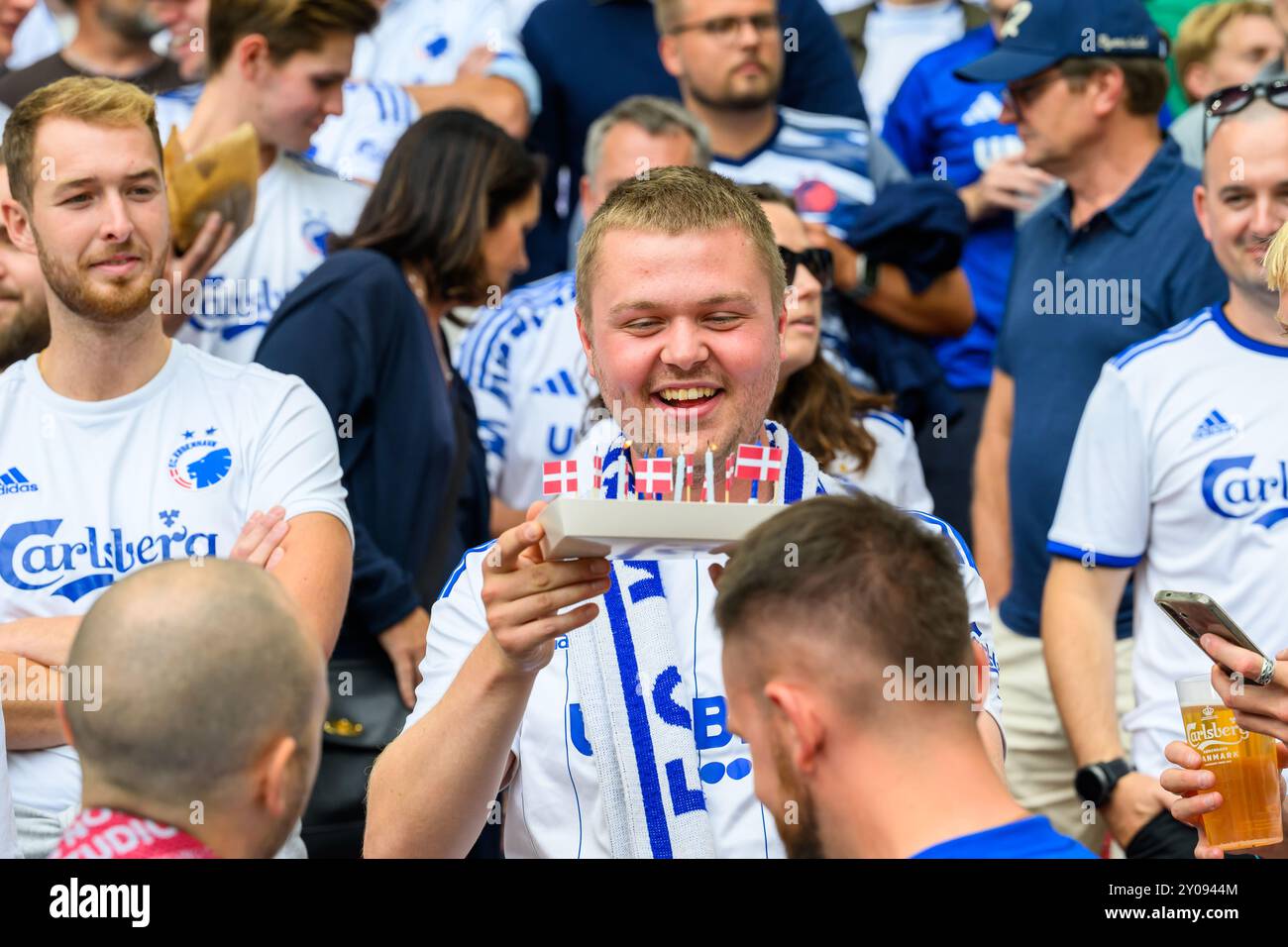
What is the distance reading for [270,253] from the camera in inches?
222

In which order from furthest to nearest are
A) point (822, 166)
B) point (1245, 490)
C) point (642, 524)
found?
point (822, 166) < point (1245, 490) < point (642, 524)

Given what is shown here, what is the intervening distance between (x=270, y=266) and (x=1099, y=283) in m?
2.47

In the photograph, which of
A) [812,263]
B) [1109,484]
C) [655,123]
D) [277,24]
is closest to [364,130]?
[277,24]

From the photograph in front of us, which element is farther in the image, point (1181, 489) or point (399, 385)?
point (399, 385)

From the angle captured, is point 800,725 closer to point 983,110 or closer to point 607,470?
point 607,470

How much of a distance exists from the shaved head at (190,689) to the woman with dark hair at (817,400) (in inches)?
107

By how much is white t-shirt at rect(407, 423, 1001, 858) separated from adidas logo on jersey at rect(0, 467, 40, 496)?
1.23 meters

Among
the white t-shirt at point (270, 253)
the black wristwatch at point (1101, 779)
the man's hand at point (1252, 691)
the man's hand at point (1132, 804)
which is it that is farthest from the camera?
the white t-shirt at point (270, 253)

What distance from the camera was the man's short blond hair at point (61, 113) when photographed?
424cm

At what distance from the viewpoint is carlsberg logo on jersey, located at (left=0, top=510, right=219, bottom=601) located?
3.99 m

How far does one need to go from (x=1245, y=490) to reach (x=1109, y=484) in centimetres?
37

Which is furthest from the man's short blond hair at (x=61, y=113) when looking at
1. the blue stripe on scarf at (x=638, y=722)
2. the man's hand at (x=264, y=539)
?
the blue stripe on scarf at (x=638, y=722)

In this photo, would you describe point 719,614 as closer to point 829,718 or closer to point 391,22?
point 829,718

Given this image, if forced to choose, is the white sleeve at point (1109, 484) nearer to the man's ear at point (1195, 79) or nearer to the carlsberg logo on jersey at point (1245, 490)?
the carlsberg logo on jersey at point (1245, 490)
